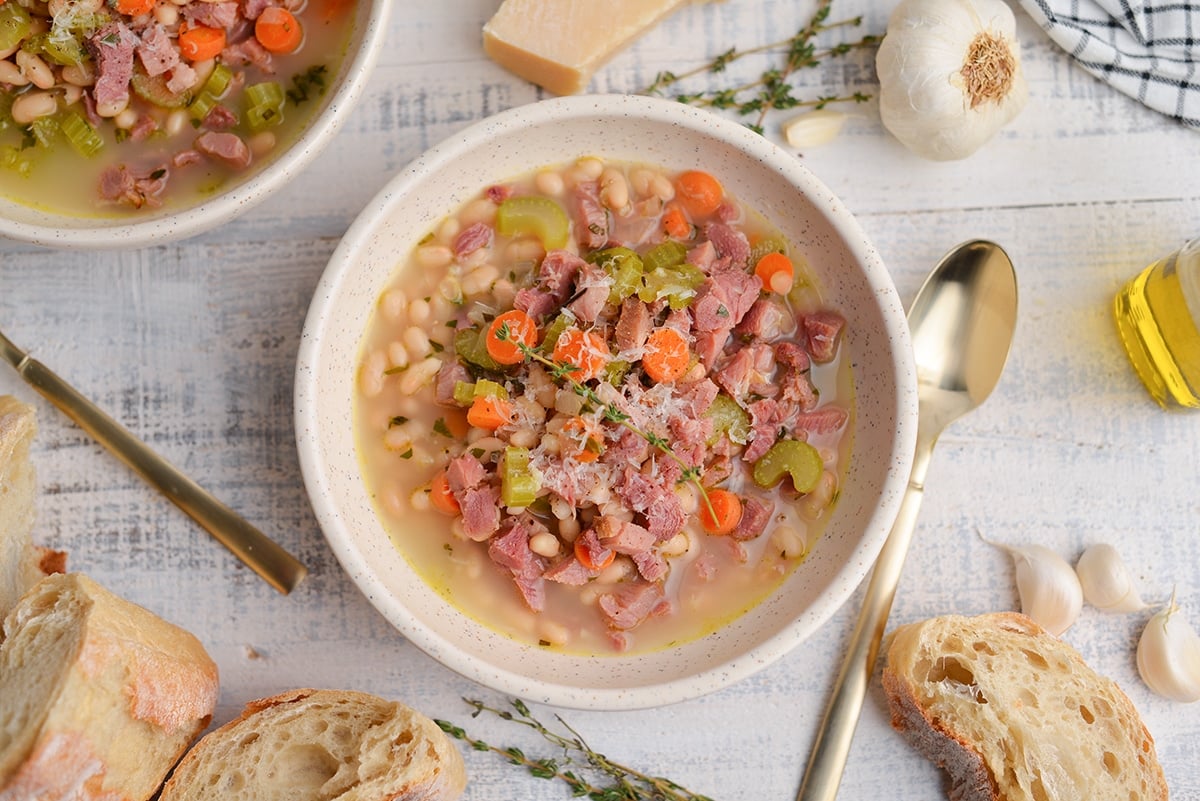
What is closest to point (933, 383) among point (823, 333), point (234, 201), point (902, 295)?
point (902, 295)

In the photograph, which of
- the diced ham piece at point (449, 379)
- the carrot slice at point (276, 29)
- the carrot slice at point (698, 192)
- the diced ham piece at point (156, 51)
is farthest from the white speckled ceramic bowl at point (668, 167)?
the diced ham piece at point (156, 51)

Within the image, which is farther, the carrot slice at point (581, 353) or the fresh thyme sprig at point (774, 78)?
the fresh thyme sprig at point (774, 78)

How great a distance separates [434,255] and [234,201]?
1.61 feet

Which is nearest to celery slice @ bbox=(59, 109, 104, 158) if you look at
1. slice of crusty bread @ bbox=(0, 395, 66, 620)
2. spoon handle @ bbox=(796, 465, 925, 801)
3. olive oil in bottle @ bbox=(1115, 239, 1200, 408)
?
slice of crusty bread @ bbox=(0, 395, 66, 620)

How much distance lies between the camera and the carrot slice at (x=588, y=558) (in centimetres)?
241

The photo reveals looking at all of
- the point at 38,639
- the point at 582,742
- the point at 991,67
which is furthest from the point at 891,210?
the point at 38,639

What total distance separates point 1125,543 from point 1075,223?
0.93 m

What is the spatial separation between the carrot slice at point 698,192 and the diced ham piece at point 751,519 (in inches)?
29.9

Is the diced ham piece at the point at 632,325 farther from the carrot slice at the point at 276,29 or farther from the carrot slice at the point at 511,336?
the carrot slice at the point at 276,29

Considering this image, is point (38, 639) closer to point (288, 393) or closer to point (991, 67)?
point (288, 393)

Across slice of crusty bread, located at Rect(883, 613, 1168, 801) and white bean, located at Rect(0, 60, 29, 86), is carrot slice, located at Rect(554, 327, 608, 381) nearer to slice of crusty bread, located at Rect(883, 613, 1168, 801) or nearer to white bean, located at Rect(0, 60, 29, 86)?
slice of crusty bread, located at Rect(883, 613, 1168, 801)

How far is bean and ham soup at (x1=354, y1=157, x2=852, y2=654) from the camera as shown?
2383 mm

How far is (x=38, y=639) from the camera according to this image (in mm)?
2416

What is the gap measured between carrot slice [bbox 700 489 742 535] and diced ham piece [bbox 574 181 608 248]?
704 millimetres
